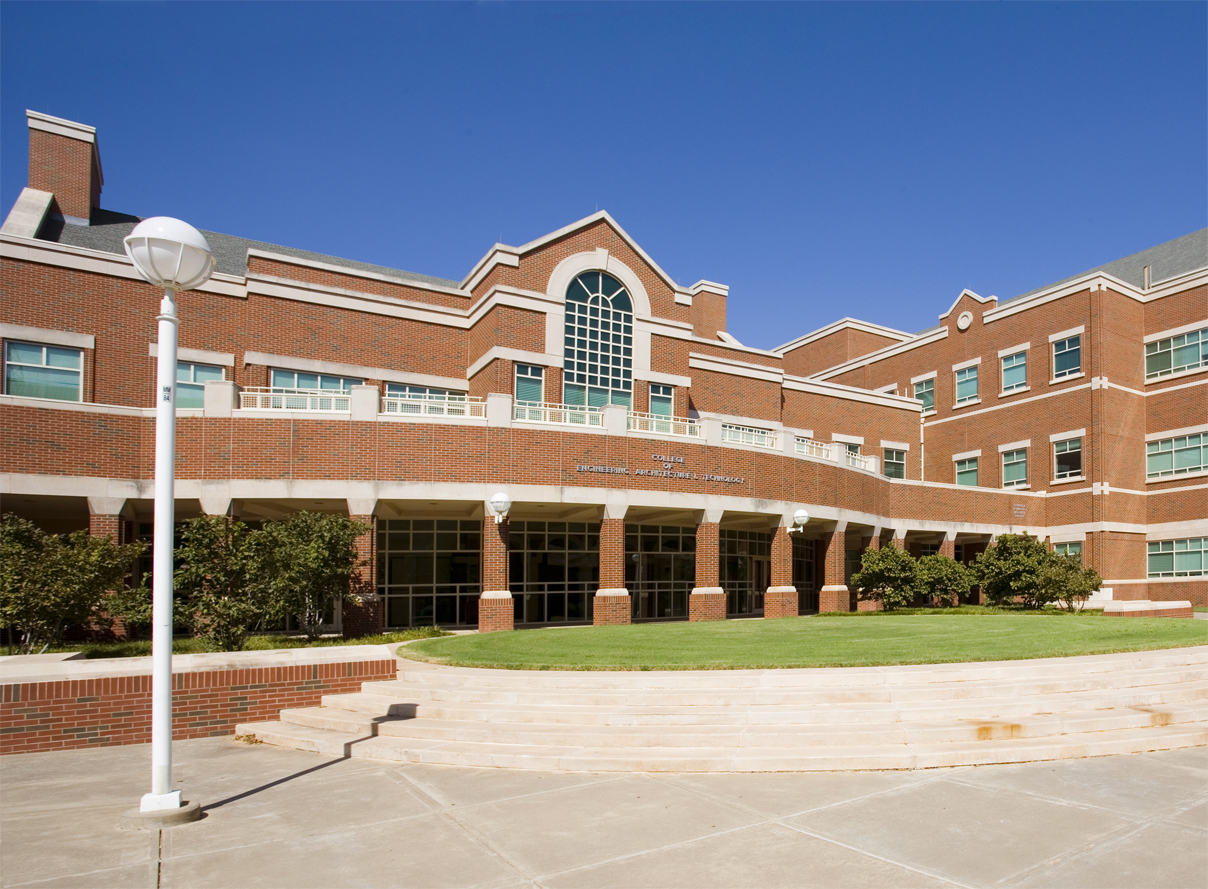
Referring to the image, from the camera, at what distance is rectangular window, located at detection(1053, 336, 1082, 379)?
1566 inches

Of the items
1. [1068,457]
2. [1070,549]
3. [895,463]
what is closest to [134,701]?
[1070,549]

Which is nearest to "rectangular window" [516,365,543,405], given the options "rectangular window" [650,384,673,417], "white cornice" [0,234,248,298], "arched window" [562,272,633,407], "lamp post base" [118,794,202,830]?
"arched window" [562,272,633,407]

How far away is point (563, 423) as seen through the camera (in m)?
24.8

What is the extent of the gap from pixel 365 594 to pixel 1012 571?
23.2 metres

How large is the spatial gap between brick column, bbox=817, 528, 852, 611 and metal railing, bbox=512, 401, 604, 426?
11203mm

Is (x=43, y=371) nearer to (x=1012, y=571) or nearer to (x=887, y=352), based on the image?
(x=1012, y=571)

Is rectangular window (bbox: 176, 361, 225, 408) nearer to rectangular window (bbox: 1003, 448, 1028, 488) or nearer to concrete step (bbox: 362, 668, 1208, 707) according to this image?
concrete step (bbox: 362, 668, 1208, 707)

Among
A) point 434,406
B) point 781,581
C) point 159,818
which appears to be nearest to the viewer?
point 159,818

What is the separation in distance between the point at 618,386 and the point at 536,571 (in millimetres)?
7683

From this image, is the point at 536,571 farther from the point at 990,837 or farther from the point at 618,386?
the point at 990,837

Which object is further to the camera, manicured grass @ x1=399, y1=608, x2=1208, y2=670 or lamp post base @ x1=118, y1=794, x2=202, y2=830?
manicured grass @ x1=399, y1=608, x2=1208, y2=670

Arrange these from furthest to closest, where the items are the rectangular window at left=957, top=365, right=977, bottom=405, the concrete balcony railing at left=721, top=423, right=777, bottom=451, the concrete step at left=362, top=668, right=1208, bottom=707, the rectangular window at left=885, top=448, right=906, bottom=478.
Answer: the rectangular window at left=957, top=365, right=977, bottom=405 < the rectangular window at left=885, top=448, right=906, bottom=478 < the concrete balcony railing at left=721, top=423, right=777, bottom=451 < the concrete step at left=362, top=668, right=1208, bottom=707

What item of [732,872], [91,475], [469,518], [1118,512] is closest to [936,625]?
[469,518]

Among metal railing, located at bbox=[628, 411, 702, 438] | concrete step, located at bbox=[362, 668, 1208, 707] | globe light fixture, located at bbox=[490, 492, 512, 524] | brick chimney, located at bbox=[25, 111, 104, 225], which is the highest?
brick chimney, located at bbox=[25, 111, 104, 225]
